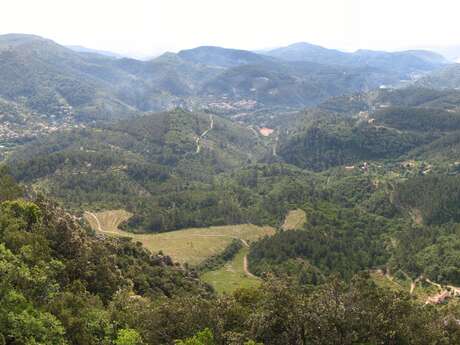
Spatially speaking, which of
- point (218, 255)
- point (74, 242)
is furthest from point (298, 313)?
point (218, 255)

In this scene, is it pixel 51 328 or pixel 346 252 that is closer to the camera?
pixel 51 328

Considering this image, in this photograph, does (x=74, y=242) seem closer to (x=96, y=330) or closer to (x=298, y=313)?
(x=96, y=330)

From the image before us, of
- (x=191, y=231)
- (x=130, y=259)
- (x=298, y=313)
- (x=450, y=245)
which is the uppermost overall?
(x=298, y=313)

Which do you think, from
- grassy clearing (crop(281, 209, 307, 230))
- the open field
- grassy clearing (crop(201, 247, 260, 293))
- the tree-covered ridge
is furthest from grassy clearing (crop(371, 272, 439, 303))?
the tree-covered ridge

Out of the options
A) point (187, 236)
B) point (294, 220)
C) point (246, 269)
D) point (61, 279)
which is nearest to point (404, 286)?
point (246, 269)

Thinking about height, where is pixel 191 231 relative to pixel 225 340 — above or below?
below

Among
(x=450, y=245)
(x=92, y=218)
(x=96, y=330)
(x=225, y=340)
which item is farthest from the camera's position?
(x=92, y=218)

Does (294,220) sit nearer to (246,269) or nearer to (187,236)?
(187,236)
